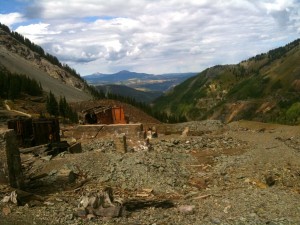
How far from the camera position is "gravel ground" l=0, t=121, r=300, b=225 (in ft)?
38.4

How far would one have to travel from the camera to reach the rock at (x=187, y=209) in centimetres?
1234

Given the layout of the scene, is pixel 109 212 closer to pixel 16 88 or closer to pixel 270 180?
pixel 270 180

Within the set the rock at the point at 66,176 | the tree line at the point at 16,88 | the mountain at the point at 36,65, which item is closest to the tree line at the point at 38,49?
the mountain at the point at 36,65

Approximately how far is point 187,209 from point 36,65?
124645 millimetres

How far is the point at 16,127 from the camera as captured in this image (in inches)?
891

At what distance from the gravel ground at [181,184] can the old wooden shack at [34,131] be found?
9.71 ft

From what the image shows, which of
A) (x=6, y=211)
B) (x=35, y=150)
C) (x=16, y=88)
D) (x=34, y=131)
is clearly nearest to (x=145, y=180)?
(x=6, y=211)

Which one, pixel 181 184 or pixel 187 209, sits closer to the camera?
pixel 187 209

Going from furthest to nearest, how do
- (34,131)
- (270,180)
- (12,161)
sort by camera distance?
(34,131)
(270,180)
(12,161)

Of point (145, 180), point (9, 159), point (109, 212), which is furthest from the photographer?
point (145, 180)

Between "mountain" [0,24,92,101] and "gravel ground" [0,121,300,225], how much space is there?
3268 inches

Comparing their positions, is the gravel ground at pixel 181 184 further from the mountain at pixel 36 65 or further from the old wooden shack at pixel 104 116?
the mountain at pixel 36 65

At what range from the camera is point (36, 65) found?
427ft

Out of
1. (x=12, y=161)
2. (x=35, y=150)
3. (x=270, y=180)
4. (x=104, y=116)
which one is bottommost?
(x=270, y=180)
